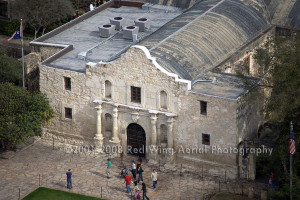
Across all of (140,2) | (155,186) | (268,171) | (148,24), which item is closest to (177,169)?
(155,186)

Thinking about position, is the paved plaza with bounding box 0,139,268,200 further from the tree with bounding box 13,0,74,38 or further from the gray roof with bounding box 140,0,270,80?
the tree with bounding box 13,0,74,38

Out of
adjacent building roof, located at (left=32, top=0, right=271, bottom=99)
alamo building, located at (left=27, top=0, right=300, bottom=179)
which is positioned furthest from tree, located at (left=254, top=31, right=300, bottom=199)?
adjacent building roof, located at (left=32, top=0, right=271, bottom=99)

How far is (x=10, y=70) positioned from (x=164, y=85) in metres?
17.0

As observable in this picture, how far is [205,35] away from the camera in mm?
73812

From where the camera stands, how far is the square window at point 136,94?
68.4 metres

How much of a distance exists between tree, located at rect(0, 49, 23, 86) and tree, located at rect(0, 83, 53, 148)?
15.5 ft

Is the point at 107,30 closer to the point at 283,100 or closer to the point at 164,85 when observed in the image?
the point at 164,85

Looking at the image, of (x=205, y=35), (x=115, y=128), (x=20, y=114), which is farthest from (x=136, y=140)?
(x=205, y=35)

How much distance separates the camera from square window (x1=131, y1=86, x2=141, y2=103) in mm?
68438

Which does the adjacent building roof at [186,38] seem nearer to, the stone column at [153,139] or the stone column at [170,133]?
the stone column at [170,133]

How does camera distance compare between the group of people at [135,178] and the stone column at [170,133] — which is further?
the stone column at [170,133]

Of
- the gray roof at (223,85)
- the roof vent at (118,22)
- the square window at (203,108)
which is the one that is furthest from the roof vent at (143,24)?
the square window at (203,108)

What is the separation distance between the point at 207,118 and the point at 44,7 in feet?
105

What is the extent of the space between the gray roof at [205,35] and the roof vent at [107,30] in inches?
206
